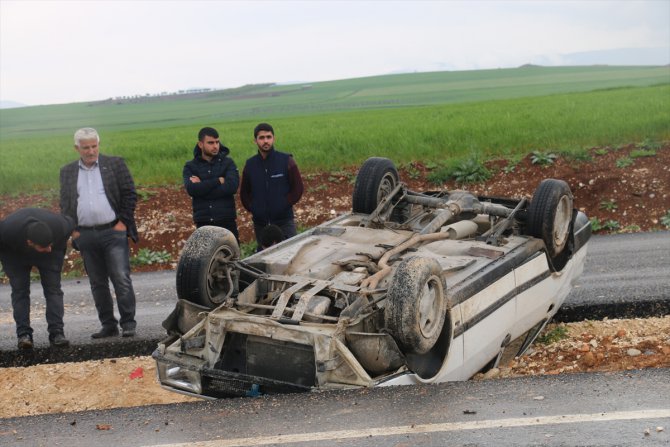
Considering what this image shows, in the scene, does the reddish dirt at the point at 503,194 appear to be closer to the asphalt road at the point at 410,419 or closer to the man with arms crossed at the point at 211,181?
the man with arms crossed at the point at 211,181

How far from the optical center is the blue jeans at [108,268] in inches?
317

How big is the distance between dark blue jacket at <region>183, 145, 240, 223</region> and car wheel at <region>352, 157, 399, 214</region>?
4.15ft

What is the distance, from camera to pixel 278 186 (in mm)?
8750

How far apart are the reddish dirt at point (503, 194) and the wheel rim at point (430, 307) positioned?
8.14 meters

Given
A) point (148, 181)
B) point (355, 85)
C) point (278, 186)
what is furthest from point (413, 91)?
point (278, 186)

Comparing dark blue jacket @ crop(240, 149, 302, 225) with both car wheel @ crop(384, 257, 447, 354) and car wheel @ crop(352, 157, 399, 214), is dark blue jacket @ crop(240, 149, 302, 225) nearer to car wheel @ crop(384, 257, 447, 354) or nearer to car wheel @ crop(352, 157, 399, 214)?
car wheel @ crop(352, 157, 399, 214)

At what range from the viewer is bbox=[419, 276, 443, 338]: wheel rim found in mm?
5449

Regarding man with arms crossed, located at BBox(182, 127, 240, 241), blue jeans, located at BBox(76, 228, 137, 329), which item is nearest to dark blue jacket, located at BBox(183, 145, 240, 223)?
man with arms crossed, located at BBox(182, 127, 240, 241)

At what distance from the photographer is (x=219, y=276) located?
6441 mm

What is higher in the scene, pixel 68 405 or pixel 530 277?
pixel 530 277

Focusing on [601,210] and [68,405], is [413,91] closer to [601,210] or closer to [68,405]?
[601,210]

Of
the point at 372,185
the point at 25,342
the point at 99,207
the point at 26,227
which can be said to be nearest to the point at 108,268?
the point at 99,207

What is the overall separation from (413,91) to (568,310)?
64.9 m

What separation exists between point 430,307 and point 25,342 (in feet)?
14.5
